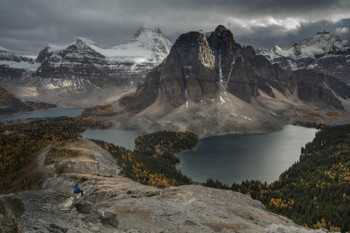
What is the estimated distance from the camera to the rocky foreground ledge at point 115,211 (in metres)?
Answer: 15.7

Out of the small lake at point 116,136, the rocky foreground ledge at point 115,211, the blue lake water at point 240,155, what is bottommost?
the small lake at point 116,136

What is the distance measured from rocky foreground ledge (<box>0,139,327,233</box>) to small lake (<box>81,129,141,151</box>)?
9343 centimetres

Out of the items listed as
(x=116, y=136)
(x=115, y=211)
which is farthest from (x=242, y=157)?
(x=116, y=136)

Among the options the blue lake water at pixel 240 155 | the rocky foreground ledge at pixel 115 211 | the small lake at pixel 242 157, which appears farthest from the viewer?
the blue lake water at pixel 240 155

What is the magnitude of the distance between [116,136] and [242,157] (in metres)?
98.5

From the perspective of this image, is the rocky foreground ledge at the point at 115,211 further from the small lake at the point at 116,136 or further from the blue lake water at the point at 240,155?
the small lake at the point at 116,136

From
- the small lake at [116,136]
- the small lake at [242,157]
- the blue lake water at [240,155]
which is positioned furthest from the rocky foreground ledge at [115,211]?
the small lake at [116,136]

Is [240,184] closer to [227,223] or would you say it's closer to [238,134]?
[227,223]

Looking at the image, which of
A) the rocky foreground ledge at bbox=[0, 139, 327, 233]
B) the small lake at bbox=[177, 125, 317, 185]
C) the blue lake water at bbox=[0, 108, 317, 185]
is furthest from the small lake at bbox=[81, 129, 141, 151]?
the rocky foreground ledge at bbox=[0, 139, 327, 233]

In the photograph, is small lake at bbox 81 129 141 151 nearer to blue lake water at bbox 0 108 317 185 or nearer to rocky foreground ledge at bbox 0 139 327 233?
blue lake water at bbox 0 108 317 185

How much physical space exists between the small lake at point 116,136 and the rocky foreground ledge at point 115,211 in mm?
93427

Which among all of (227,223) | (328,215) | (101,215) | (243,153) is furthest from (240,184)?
(101,215)

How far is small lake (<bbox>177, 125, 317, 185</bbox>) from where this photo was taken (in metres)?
95.3

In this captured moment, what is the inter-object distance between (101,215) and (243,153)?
112952mm
